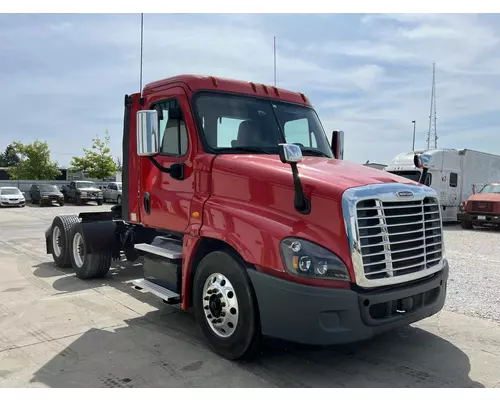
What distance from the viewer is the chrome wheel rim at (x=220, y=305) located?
166 inches

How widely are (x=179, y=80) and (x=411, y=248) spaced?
10.2ft

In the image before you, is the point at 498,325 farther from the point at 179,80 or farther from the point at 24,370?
the point at 24,370

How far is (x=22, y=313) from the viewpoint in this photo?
5.77 meters

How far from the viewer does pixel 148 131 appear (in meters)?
4.75

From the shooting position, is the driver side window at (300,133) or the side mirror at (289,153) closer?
the side mirror at (289,153)

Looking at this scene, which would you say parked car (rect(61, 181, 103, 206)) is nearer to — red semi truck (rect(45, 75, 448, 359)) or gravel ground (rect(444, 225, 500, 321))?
gravel ground (rect(444, 225, 500, 321))

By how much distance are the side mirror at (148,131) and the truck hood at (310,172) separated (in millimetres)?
670

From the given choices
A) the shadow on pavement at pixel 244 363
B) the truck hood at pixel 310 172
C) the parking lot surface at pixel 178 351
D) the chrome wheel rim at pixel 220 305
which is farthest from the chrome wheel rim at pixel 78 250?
the truck hood at pixel 310 172

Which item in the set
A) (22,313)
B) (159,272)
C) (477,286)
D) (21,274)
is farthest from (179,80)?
(477,286)

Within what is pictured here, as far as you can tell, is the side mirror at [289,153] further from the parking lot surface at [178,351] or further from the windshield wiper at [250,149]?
the parking lot surface at [178,351]

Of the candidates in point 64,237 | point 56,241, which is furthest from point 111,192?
point 64,237

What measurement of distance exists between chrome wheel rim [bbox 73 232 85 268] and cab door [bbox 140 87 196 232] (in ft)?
8.63

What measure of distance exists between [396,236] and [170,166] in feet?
8.42

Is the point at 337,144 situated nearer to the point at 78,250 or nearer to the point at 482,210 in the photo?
the point at 78,250
